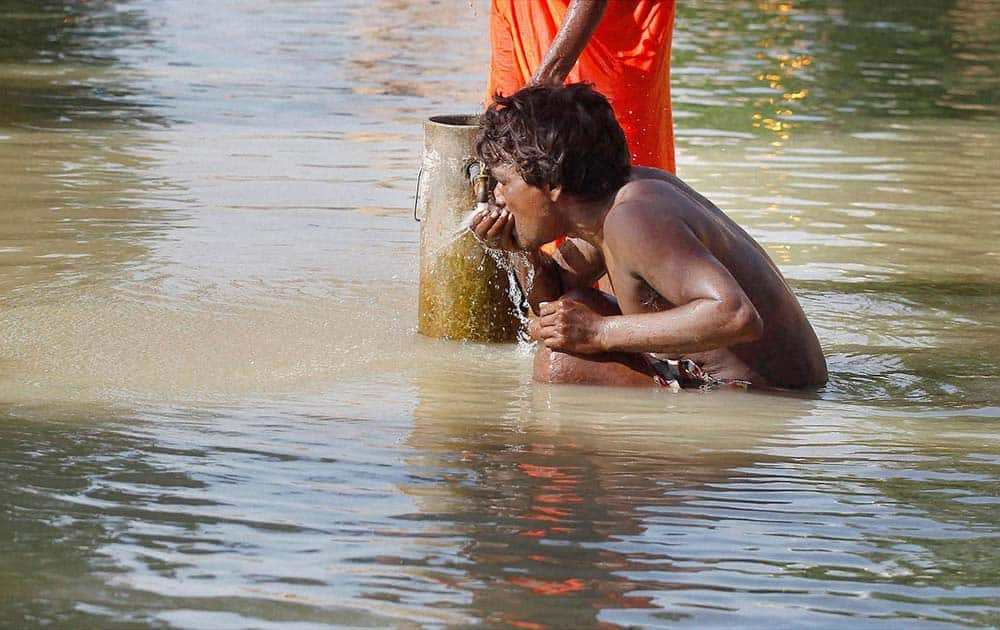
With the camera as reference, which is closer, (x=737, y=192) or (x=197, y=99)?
(x=737, y=192)

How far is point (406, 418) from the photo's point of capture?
455 centimetres

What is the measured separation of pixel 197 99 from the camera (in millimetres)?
11492

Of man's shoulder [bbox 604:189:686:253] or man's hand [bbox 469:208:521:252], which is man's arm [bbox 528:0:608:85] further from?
man's shoulder [bbox 604:189:686:253]

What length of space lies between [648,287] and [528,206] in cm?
42

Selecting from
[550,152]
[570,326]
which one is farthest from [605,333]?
[550,152]

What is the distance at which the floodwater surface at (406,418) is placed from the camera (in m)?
3.24

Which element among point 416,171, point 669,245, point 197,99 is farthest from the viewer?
point 197,99

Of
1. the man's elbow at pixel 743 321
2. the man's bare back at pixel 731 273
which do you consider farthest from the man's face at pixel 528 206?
the man's elbow at pixel 743 321

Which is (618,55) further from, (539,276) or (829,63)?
(829,63)

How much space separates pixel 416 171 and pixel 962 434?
16.7ft

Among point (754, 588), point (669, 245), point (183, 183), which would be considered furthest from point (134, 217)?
point (754, 588)

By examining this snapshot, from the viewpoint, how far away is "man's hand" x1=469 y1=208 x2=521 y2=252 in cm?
485

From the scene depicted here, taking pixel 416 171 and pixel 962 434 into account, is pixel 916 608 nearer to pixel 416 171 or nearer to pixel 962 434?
pixel 962 434

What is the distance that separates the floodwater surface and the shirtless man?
161 millimetres
